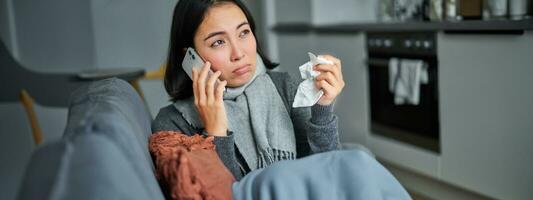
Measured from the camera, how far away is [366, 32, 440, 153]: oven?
2.57 metres

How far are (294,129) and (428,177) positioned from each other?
149 centimetres

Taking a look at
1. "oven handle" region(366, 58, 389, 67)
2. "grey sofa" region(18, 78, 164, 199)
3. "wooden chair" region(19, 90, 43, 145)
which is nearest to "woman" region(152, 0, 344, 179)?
"grey sofa" region(18, 78, 164, 199)

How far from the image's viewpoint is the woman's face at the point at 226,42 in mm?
1275

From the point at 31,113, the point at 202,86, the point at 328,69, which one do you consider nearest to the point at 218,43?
the point at 202,86

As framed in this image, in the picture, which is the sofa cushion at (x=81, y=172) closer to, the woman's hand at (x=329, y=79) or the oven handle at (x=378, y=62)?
the woman's hand at (x=329, y=79)

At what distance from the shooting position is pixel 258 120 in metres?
1.34

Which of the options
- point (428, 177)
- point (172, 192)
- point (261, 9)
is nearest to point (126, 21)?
point (261, 9)

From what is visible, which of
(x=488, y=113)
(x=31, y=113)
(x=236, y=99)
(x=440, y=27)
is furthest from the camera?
Answer: (x=31, y=113)

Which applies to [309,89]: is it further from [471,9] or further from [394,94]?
[394,94]

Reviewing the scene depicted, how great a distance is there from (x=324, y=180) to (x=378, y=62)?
215cm

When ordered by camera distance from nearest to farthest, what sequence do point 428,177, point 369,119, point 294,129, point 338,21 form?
point 294,129 < point 428,177 < point 369,119 < point 338,21

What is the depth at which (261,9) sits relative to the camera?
13.7ft

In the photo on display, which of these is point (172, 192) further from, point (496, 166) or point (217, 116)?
point (496, 166)

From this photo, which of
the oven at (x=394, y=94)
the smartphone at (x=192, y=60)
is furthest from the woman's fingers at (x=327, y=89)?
the oven at (x=394, y=94)
